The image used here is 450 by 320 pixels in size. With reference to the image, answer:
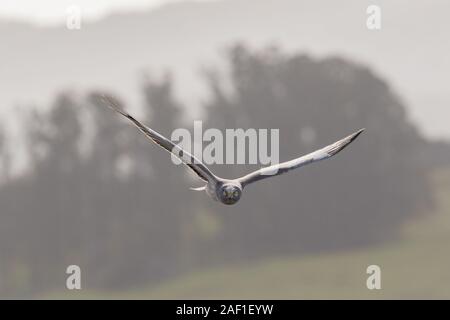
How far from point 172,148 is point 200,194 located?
2046 inches

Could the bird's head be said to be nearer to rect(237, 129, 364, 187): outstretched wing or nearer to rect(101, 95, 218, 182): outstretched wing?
rect(101, 95, 218, 182): outstretched wing

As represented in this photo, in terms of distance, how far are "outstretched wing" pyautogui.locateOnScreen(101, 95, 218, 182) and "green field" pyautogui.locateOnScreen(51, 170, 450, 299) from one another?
4366 centimetres

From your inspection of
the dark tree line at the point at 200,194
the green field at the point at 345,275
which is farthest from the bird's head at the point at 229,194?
the dark tree line at the point at 200,194

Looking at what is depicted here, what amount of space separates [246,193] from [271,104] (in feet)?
32.7

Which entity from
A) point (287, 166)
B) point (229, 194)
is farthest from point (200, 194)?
point (229, 194)

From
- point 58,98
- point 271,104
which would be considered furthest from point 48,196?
point 271,104

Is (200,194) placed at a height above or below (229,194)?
above

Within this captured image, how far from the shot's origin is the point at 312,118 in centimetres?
8231

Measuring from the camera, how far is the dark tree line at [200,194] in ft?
252

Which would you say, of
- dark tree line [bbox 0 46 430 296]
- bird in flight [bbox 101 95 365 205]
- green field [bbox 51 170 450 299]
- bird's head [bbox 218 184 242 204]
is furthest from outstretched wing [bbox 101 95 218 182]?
dark tree line [bbox 0 46 430 296]

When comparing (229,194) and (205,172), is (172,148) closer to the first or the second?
(205,172)

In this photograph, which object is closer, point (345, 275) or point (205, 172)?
point (205, 172)

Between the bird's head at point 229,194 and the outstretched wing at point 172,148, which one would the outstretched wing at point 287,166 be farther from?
the outstretched wing at point 172,148

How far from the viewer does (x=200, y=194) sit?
252ft
